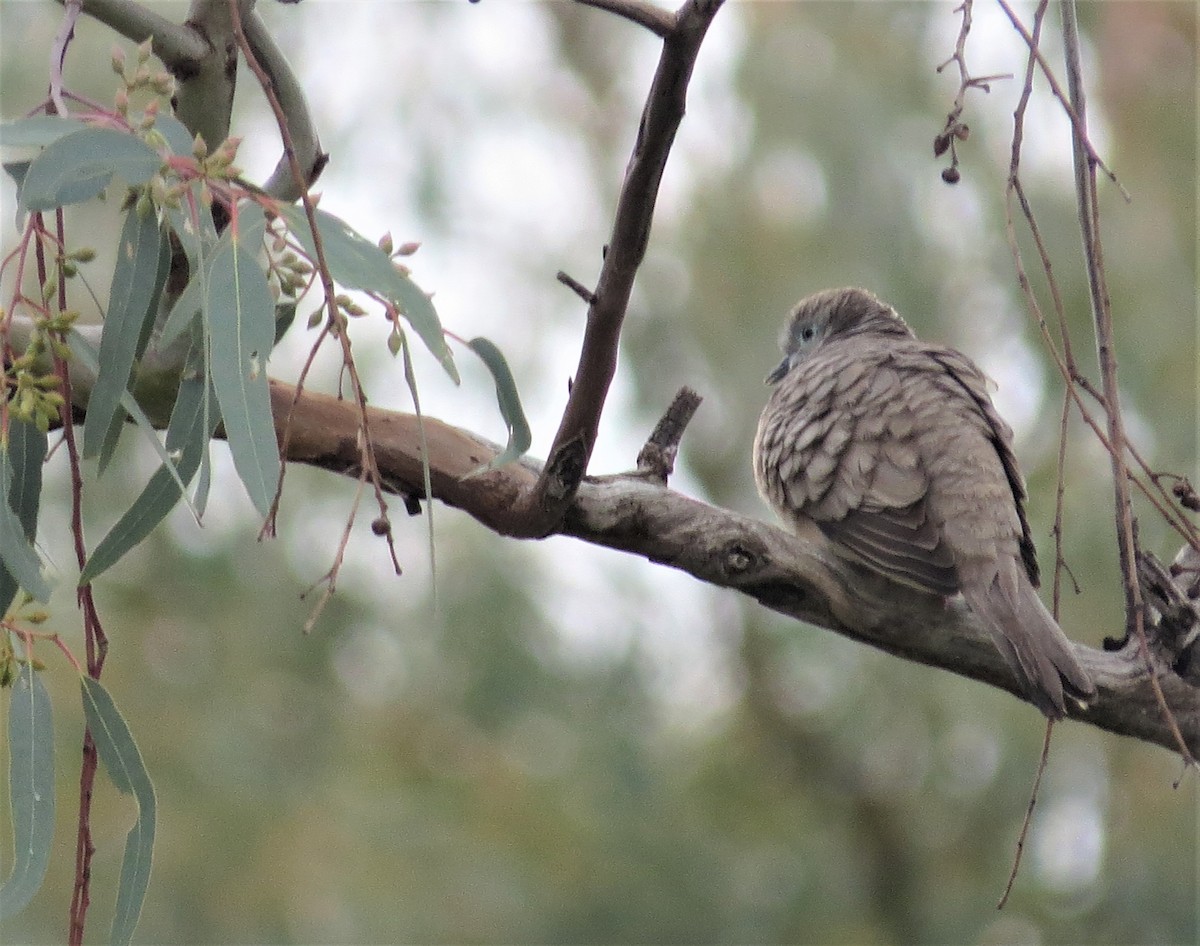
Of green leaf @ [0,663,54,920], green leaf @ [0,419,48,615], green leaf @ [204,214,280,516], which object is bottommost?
green leaf @ [0,663,54,920]

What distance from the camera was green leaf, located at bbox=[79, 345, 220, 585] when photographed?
6.58ft

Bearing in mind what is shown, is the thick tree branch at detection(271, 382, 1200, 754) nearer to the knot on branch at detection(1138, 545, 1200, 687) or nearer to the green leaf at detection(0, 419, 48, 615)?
the knot on branch at detection(1138, 545, 1200, 687)

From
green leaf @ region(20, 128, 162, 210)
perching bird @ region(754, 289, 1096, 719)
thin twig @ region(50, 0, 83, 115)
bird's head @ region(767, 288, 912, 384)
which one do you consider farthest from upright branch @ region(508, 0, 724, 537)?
bird's head @ region(767, 288, 912, 384)

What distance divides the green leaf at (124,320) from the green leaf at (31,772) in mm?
370

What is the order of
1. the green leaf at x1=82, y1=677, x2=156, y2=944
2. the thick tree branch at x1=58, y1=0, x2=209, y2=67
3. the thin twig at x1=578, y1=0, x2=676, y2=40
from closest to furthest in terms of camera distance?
the thin twig at x1=578, y1=0, x2=676, y2=40 < the green leaf at x1=82, y1=677, x2=156, y2=944 < the thick tree branch at x1=58, y1=0, x2=209, y2=67

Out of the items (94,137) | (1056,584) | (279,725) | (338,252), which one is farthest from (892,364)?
(279,725)

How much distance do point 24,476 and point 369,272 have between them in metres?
0.73

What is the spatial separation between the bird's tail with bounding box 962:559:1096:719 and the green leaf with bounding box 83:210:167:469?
1.67m

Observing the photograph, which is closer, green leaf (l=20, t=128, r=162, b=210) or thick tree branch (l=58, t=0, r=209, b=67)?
green leaf (l=20, t=128, r=162, b=210)

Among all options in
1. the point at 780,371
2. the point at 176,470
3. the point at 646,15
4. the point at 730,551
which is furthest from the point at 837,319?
the point at 176,470

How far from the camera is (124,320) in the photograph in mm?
1979

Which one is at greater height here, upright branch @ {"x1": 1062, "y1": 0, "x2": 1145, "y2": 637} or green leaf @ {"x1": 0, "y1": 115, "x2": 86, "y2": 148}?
upright branch @ {"x1": 1062, "y1": 0, "x2": 1145, "y2": 637}

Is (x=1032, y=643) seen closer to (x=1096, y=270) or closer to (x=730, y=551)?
(x=730, y=551)

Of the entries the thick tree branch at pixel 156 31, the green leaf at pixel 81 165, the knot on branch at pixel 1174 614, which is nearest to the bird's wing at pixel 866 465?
the knot on branch at pixel 1174 614
